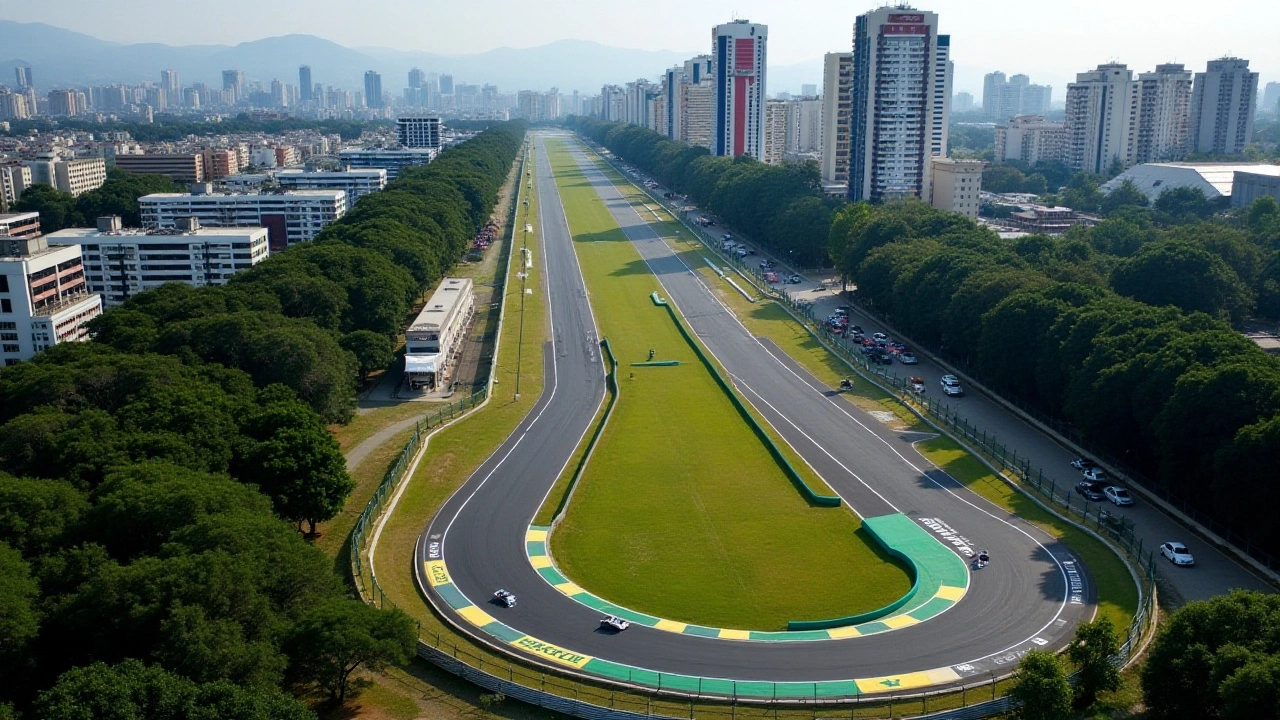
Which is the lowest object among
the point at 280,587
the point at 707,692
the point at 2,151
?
the point at 707,692

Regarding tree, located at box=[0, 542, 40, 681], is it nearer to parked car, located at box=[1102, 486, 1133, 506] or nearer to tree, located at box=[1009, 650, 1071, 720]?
tree, located at box=[1009, 650, 1071, 720]

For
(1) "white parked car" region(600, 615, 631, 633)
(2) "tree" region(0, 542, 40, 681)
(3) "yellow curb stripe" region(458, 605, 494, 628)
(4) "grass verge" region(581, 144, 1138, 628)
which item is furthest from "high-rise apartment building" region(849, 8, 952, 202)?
(2) "tree" region(0, 542, 40, 681)

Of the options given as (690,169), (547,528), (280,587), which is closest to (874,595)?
(547,528)

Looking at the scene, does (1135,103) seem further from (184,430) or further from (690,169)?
(184,430)

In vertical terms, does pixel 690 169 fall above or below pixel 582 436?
above

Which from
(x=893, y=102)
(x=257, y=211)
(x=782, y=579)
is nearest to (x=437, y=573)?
(x=782, y=579)

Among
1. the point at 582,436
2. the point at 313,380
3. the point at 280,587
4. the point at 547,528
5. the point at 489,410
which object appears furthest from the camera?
the point at 489,410

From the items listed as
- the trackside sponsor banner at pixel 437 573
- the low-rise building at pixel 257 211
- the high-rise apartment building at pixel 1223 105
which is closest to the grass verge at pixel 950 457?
the trackside sponsor banner at pixel 437 573

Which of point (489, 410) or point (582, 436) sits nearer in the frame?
point (582, 436)
